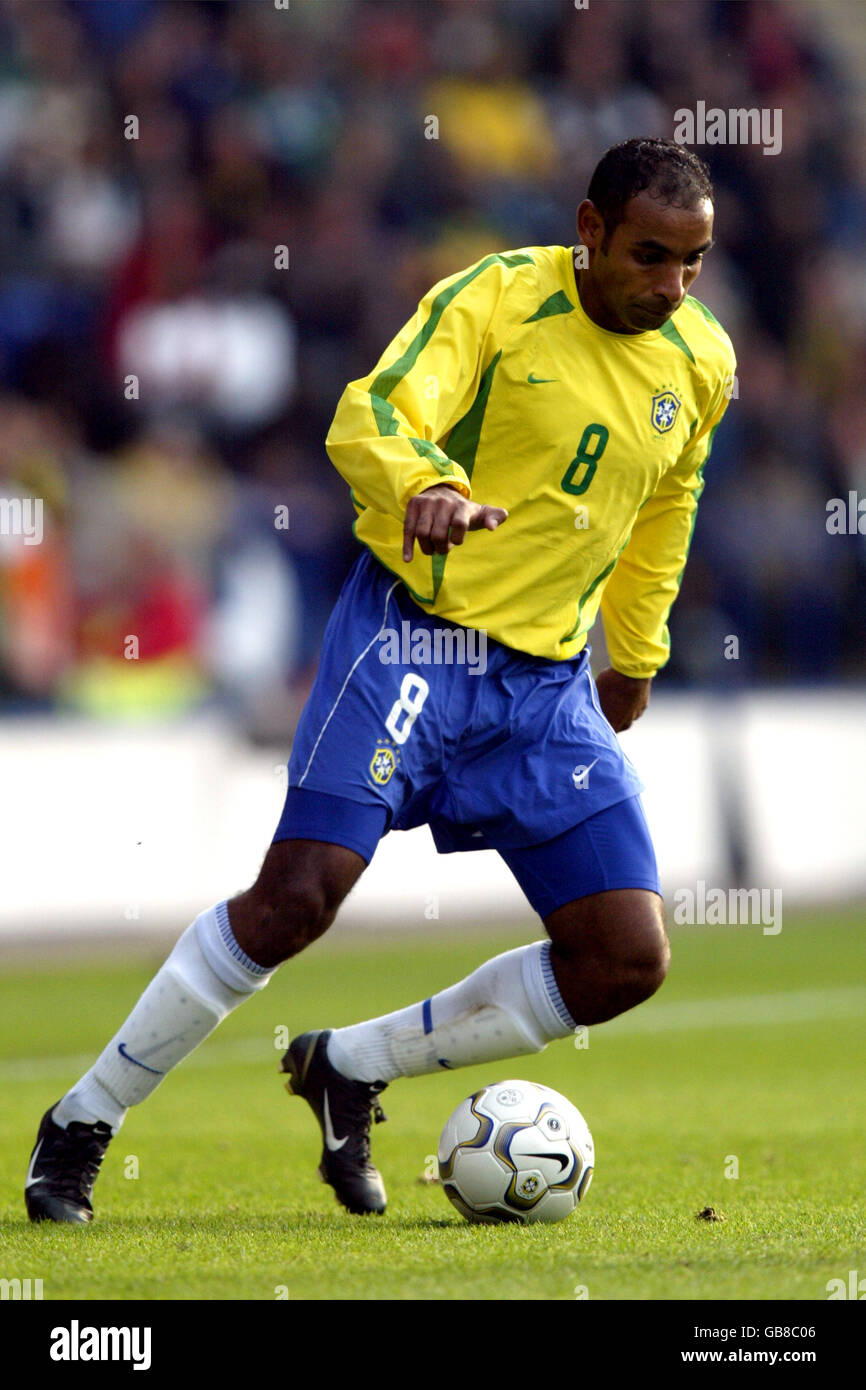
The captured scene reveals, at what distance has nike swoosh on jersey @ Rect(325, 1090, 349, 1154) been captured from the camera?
4.66 metres

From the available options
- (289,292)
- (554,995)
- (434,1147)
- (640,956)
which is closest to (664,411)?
(640,956)

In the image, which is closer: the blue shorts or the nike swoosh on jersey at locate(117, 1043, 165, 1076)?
the blue shorts

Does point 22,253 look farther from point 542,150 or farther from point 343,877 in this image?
point 343,877

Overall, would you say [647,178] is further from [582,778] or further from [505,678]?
[582,778]

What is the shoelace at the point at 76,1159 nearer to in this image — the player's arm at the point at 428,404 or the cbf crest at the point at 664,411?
the player's arm at the point at 428,404

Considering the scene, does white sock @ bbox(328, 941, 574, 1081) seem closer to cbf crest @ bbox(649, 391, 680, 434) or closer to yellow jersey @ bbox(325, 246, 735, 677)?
yellow jersey @ bbox(325, 246, 735, 677)

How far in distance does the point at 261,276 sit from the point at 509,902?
426cm

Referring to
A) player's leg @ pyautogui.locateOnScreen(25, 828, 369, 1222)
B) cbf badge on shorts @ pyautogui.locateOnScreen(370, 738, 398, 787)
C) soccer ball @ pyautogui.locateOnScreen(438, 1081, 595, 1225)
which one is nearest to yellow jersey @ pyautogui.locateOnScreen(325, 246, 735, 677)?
cbf badge on shorts @ pyautogui.locateOnScreen(370, 738, 398, 787)

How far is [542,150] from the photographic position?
49.2 ft

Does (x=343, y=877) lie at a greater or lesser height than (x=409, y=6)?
lesser

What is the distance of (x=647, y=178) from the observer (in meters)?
4.26

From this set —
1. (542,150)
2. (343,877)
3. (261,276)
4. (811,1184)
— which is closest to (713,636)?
(261,276)

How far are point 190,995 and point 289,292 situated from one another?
8.94 meters

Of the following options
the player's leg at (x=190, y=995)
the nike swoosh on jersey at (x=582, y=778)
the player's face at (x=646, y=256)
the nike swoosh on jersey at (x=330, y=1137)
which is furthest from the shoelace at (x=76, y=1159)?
the player's face at (x=646, y=256)
